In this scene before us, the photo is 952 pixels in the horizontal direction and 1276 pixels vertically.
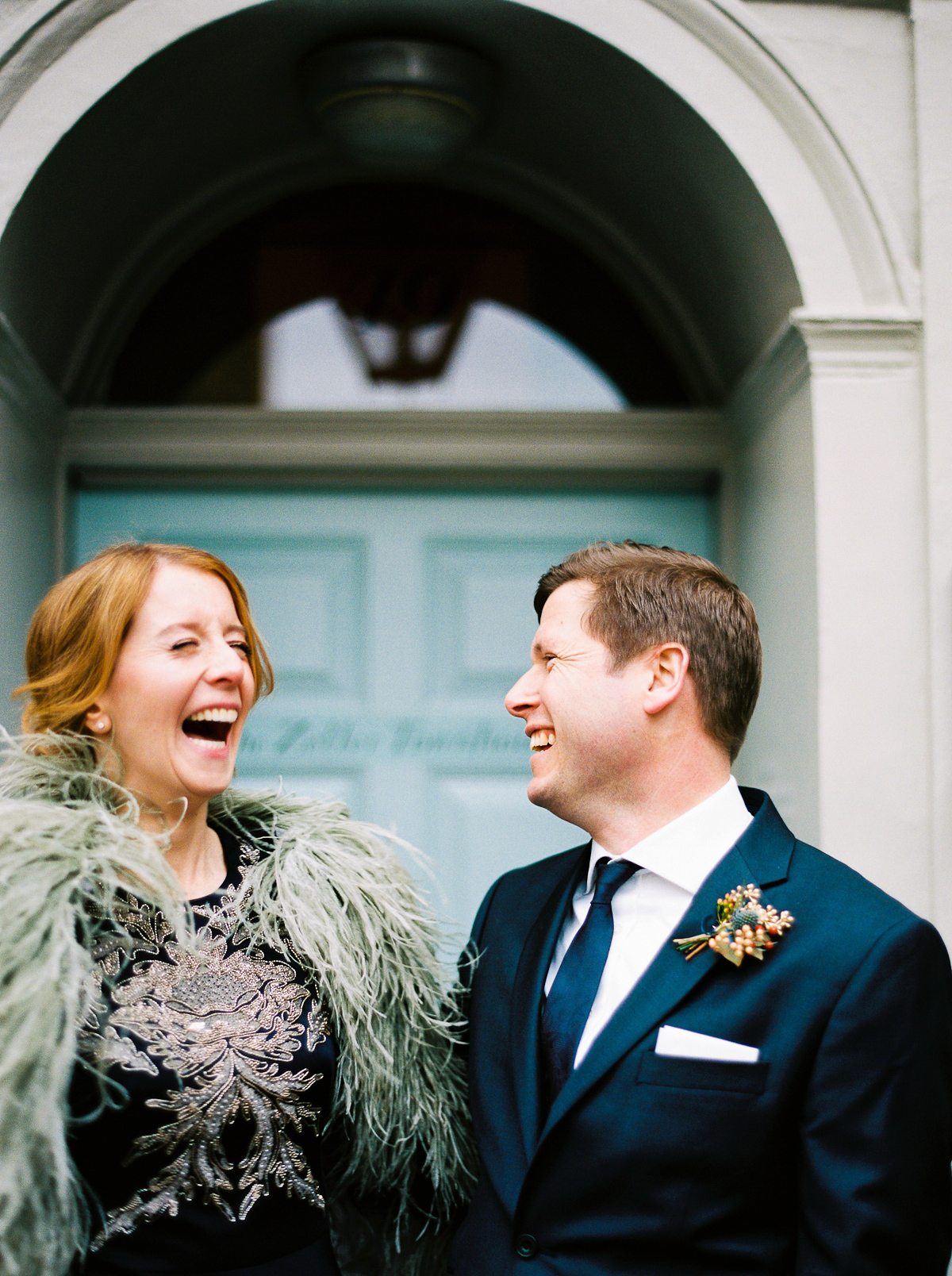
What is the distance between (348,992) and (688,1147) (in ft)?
1.85

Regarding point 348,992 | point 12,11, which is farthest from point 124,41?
point 348,992

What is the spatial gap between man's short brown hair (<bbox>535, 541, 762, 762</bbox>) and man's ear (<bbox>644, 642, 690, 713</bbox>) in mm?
12

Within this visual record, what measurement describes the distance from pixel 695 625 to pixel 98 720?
946 millimetres

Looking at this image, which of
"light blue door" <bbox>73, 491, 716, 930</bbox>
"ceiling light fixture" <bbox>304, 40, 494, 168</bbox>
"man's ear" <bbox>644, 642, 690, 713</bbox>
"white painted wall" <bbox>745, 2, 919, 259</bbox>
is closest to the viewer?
"man's ear" <bbox>644, 642, 690, 713</bbox>

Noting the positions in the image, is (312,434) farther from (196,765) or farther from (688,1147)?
(688,1147)

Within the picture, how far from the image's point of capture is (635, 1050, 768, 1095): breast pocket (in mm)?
1557

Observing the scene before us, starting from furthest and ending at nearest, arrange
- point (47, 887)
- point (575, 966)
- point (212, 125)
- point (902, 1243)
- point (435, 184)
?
1. point (435, 184)
2. point (212, 125)
3. point (575, 966)
4. point (47, 887)
5. point (902, 1243)

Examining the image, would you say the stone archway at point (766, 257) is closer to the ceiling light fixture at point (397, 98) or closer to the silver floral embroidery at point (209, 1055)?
the ceiling light fixture at point (397, 98)

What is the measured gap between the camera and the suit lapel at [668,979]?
1617mm

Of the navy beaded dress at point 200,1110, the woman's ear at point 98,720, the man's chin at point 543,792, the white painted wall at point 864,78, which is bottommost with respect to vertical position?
the navy beaded dress at point 200,1110

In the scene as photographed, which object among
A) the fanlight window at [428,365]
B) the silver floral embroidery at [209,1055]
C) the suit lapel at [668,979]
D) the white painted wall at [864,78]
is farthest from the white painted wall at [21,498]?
the white painted wall at [864,78]

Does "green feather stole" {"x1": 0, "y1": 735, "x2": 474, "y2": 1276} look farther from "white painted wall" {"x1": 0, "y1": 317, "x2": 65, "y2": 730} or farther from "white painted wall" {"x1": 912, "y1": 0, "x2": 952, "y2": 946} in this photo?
"white painted wall" {"x1": 912, "y1": 0, "x2": 952, "y2": 946}

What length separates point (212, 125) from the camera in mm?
3080

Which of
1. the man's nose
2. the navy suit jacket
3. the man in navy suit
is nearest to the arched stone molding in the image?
the man in navy suit
